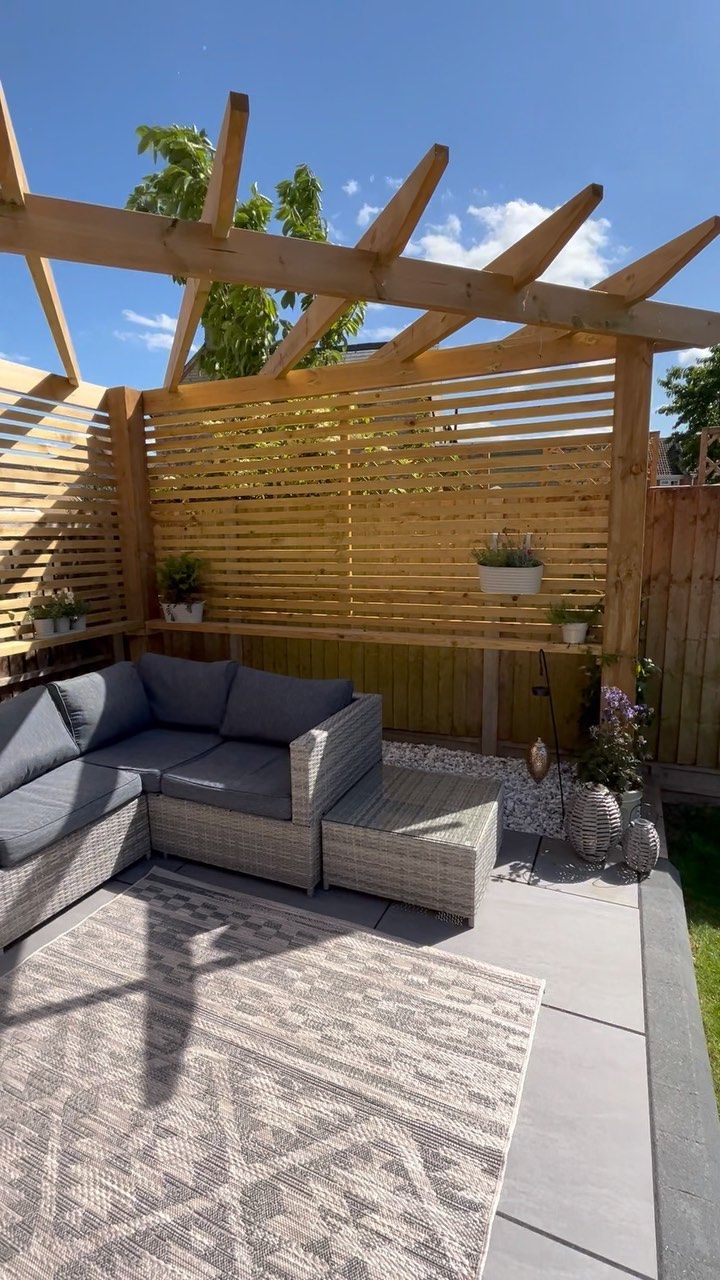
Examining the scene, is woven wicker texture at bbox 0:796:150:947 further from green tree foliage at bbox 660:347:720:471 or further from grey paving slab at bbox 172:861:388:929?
green tree foliage at bbox 660:347:720:471

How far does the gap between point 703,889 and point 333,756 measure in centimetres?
187

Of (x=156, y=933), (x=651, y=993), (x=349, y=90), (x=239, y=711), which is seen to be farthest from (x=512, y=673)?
(x=349, y=90)

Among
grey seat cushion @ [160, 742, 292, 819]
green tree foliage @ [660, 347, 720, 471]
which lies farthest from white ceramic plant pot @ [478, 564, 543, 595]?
green tree foliage @ [660, 347, 720, 471]

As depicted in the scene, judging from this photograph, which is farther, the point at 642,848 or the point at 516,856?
the point at 516,856

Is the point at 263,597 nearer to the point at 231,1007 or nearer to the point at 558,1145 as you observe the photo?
the point at 231,1007

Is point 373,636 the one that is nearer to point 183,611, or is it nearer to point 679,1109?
point 183,611

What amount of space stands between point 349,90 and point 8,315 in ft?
9.00

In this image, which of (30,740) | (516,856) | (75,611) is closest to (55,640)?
(75,611)

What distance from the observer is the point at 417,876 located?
2656 millimetres

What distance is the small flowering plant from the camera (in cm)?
324

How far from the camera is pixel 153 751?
11.2 feet

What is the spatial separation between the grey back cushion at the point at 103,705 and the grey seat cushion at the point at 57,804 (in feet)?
0.67

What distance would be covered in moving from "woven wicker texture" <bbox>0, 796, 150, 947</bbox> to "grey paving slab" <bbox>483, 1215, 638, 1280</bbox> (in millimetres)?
1966

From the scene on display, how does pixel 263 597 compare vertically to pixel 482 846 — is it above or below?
above
